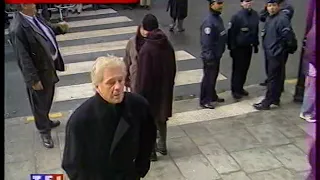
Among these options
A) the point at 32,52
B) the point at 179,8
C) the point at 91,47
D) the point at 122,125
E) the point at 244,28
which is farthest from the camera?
the point at 179,8

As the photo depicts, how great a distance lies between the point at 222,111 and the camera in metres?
6.58

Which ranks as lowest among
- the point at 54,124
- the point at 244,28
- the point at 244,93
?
the point at 54,124

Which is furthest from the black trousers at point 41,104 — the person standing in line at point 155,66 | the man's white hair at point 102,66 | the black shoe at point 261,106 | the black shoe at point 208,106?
the black shoe at point 261,106

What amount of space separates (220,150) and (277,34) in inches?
74.2

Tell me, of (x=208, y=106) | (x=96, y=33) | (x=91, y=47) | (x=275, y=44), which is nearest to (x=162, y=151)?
(x=208, y=106)

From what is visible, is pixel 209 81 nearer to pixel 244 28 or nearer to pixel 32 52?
pixel 244 28

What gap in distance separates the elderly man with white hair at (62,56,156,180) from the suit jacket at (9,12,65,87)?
219 centimetres

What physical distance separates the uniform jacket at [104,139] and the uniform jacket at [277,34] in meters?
3.75

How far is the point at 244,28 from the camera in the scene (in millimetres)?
6508

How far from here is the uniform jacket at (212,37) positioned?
622cm

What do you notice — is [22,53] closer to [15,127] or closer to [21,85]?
[15,127]

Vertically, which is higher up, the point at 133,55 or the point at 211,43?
the point at 133,55

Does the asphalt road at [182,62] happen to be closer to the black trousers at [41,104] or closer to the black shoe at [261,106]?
the black trousers at [41,104]

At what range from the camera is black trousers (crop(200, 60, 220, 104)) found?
21.3ft
